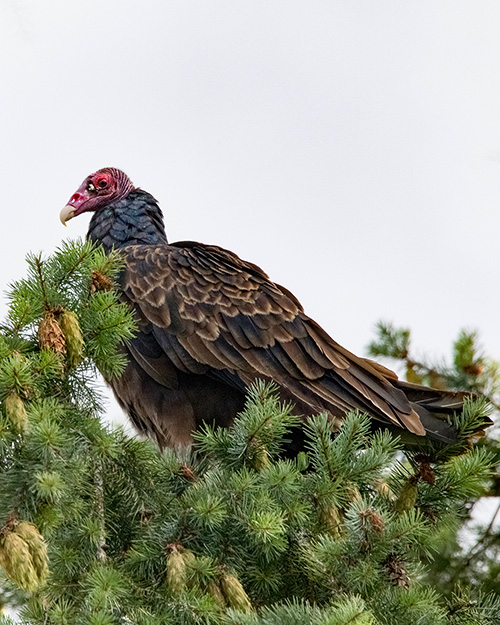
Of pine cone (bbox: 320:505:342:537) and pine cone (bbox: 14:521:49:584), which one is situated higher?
pine cone (bbox: 320:505:342:537)

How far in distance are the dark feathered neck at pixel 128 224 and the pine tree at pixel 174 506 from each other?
170cm

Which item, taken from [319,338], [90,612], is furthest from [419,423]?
[90,612]

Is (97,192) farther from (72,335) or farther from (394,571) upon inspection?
(394,571)

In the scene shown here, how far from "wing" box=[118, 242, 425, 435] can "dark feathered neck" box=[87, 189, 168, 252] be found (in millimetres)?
442

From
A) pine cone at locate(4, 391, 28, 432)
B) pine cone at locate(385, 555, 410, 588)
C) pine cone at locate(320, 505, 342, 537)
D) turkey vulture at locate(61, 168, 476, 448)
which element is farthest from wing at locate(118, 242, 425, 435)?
pine cone at locate(4, 391, 28, 432)

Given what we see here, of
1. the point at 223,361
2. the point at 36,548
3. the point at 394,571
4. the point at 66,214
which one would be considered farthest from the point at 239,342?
the point at 36,548

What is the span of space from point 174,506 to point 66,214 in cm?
273

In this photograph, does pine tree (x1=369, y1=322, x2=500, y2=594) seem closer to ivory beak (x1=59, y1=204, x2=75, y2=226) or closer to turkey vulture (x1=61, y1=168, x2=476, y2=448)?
turkey vulture (x1=61, y1=168, x2=476, y2=448)

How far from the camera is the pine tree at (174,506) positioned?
7.72 ft

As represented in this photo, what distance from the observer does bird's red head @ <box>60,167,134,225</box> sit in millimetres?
5164

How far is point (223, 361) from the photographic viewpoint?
4.05 meters

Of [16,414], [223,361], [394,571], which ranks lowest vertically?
[16,414]

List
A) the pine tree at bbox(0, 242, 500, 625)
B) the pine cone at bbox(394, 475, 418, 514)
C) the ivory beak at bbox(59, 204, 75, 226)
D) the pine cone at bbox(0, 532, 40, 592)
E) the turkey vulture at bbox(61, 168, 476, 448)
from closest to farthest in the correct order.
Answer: the pine cone at bbox(0, 532, 40, 592), the pine tree at bbox(0, 242, 500, 625), the pine cone at bbox(394, 475, 418, 514), the turkey vulture at bbox(61, 168, 476, 448), the ivory beak at bbox(59, 204, 75, 226)

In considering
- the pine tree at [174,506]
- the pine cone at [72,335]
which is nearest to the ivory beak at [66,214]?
the pine tree at [174,506]
